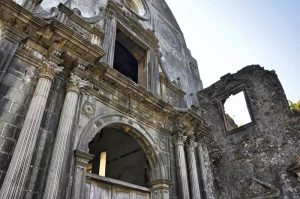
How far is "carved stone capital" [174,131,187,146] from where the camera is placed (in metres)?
6.65

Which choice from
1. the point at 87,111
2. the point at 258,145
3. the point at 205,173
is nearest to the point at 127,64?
the point at 87,111

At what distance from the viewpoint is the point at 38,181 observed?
3762 millimetres

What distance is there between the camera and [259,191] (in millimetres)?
7156

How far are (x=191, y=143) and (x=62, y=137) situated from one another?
3.88 metres

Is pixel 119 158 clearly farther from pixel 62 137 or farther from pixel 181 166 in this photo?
pixel 62 137

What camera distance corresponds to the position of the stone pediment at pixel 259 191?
6918 millimetres

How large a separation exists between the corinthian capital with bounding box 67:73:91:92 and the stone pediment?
5672mm

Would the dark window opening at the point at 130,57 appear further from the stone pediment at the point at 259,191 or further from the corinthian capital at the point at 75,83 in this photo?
the stone pediment at the point at 259,191

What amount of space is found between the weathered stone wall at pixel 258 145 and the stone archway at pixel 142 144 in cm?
309

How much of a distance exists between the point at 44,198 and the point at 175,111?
4241 millimetres

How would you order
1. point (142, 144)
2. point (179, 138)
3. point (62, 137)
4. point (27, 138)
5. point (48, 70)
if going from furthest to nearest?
point (179, 138) → point (142, 144) → point (48, 70) → point (62, 137) → point (27, 138)

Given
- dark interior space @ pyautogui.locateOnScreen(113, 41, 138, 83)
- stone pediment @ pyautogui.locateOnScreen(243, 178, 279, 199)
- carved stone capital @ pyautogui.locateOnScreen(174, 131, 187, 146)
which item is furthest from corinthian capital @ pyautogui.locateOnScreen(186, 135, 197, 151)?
dark interior space @ pyautogui.locateOnScreen(113, 41, 138, 83)

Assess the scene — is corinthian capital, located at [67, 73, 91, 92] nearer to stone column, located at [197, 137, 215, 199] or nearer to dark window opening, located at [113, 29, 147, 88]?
dark window opening, located at [113, 29, 147, 88]

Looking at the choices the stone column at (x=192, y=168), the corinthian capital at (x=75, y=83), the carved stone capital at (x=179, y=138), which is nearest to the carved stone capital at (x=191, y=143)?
the stone column at (x=192, y=168)
